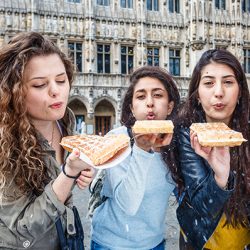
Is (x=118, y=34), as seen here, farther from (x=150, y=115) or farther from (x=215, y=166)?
(x=215, y=166)

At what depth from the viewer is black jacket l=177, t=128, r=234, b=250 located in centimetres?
162

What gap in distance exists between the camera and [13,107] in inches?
62.0

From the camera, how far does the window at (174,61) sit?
2035 centimetres

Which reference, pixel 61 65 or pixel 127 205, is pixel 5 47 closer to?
pixel 61 65

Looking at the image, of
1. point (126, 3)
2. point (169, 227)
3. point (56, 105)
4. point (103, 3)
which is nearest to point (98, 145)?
point (56, 105)

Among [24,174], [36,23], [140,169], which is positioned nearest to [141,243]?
[140,169]

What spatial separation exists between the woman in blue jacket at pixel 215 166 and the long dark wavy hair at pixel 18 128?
0.69 metres

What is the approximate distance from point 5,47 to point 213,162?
1041mm

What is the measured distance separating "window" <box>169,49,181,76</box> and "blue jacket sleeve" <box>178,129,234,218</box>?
1893 cm

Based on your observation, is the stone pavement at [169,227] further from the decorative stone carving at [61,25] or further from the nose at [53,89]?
the decorative stone carving at [61,25]

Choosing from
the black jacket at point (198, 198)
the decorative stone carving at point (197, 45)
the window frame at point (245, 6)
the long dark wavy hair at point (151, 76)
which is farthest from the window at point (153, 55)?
the black jacket at point (198, 198)

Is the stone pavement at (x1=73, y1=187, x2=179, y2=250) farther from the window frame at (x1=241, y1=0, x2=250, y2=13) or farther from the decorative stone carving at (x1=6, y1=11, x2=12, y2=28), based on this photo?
the window frame at (x1=241, y1=0, x2=250, y2=13)

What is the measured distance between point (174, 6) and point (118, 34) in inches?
153

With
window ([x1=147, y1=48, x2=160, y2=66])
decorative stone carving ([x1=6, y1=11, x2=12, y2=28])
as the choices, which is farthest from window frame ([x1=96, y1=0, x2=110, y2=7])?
decorative stone carving ([x1=6, y1=11, x2=12, y2=28])
